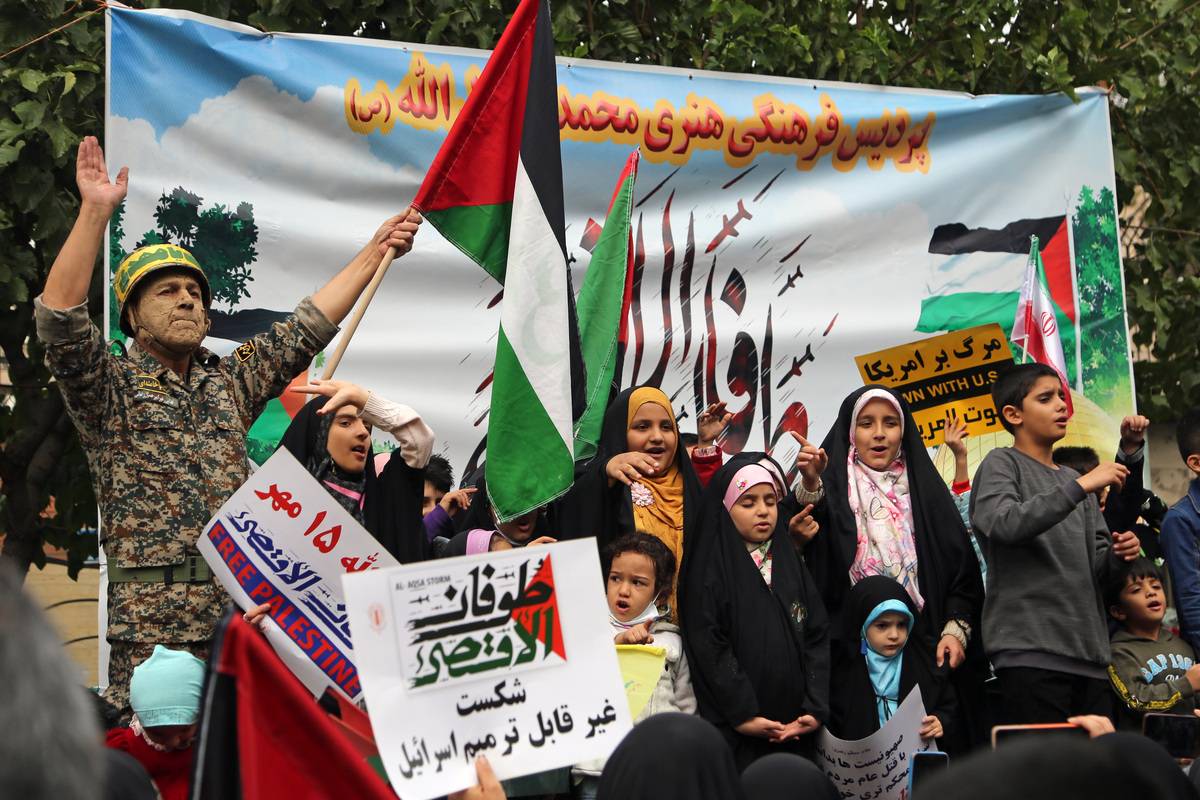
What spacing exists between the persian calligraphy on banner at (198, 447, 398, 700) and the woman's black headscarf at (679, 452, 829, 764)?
1297 mm

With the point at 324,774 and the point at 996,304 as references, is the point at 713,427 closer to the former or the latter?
the point at 996,304

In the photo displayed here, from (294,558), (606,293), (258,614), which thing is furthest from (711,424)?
(258,614)

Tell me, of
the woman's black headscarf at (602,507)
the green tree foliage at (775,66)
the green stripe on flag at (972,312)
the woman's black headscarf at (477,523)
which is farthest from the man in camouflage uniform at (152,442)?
the green stripe on flag at (972,312)

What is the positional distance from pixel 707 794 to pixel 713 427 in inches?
138

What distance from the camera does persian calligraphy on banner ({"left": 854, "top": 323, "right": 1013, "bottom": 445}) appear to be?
5.43m

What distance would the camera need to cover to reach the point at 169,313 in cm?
399

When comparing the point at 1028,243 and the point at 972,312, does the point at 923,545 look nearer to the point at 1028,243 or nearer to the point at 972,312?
the point at 972,312

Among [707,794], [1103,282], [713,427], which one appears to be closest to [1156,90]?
[1103,282]

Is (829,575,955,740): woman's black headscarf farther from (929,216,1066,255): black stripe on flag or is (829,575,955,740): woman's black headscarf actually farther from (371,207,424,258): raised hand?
(929,216,1066,255): black stripe on flag

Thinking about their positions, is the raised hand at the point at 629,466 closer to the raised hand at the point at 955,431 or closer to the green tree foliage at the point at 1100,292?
the raised hand at the point at 955,431

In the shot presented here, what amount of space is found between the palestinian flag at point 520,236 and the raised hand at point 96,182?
0.95 m

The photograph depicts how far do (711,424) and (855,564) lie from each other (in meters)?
0.92

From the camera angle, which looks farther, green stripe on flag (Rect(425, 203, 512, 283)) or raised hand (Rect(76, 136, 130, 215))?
green stripe on flag (Rect(425, 203, 512, 283))

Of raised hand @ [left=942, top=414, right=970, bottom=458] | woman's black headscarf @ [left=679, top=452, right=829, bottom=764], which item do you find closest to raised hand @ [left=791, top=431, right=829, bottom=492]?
woman's black headscarf @ [left=679, top=452, right=829, bottom=764]
